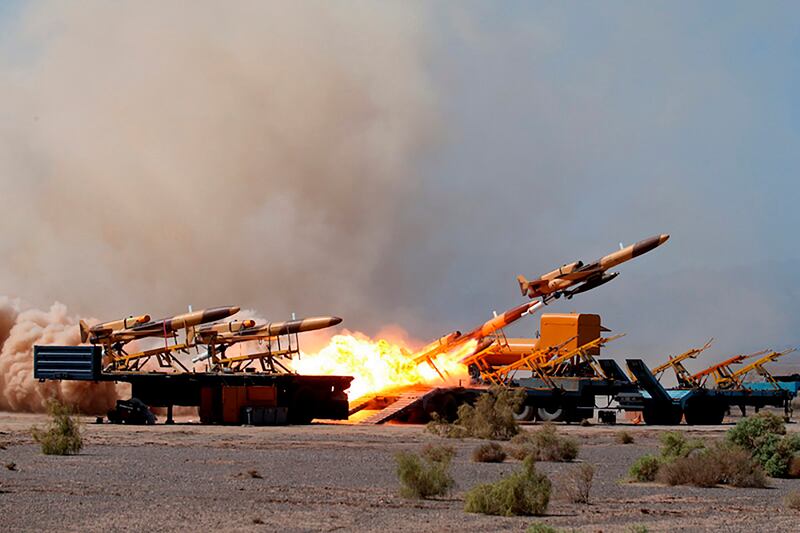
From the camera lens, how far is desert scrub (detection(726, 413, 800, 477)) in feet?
91.8

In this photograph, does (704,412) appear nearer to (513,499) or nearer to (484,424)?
(484,424)

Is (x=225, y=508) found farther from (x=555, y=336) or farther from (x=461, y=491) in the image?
(x=555, y=336)

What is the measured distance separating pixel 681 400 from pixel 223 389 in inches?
720

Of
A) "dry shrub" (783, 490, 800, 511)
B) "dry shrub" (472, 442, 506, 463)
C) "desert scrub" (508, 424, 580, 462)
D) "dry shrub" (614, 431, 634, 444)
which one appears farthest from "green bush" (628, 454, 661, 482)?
"dry shrub" (614, 431, 634, 444)

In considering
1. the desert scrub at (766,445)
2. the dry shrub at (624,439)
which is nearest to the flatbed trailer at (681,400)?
the dry shrub at (624,439)

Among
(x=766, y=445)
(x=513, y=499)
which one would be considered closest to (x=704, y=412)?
(x=766, y=445)

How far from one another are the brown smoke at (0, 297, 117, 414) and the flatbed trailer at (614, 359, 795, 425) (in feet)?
71.9

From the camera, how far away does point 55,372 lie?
4728 cm

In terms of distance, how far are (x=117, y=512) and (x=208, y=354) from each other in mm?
31171

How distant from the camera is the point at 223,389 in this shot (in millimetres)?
46906

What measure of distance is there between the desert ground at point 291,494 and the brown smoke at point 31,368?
20096mm

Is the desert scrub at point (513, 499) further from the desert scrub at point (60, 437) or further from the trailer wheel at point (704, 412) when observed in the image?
the trailer wheel at point (704, 412)

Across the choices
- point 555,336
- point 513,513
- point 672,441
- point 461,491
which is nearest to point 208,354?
point 555,336

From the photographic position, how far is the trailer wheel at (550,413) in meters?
50.7
